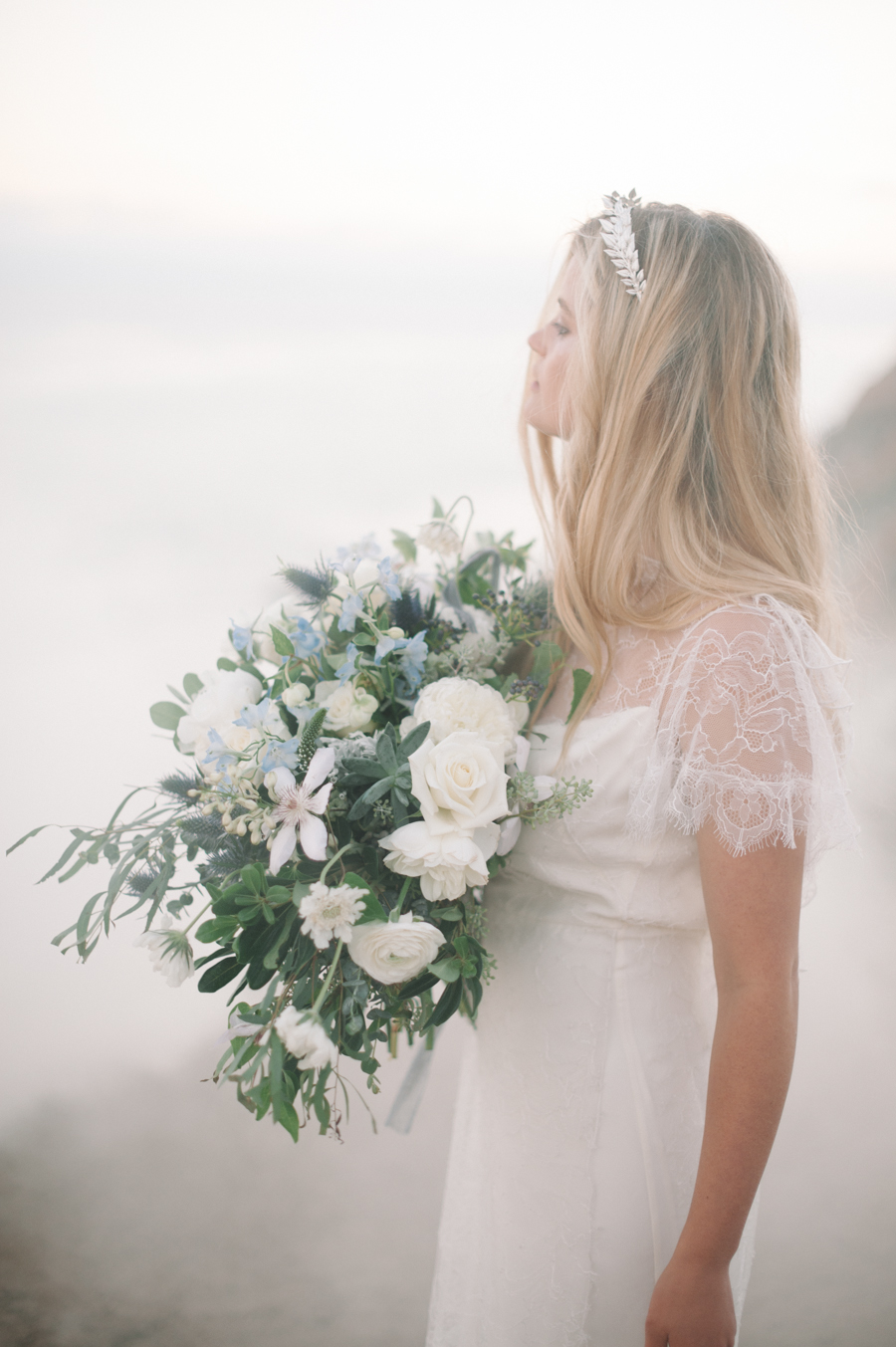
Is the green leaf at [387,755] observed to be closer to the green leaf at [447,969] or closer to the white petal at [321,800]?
the white petal at [321,800]

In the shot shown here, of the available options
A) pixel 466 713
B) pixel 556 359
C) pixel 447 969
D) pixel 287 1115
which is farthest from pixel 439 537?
pixel 287 1115

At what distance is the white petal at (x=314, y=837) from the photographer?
0.69 meters

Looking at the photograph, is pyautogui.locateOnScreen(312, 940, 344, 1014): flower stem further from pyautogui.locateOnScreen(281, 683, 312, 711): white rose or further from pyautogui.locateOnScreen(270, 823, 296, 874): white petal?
pyautogui.locateOnScreen(281, 683, 312, 711): white rose

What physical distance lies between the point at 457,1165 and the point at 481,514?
Result: 1.37m

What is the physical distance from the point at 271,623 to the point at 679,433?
1.78ft

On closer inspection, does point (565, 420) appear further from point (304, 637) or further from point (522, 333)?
point (522, 333)

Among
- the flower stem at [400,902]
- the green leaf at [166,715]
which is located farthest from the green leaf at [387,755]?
the green leaf at [166,715]

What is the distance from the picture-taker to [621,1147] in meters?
0.89

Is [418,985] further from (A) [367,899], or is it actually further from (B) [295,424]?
(B) [295,424]

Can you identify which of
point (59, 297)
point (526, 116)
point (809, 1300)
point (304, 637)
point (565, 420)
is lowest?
point (809, 1300)

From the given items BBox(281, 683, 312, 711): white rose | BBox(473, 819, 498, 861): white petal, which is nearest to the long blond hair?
BBox(473, 819, 498, 861): white petal

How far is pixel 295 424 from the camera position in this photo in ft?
6.02

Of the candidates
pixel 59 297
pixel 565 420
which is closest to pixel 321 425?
pixel 59 297

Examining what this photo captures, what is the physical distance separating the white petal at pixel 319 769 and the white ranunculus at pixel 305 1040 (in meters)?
0.19
